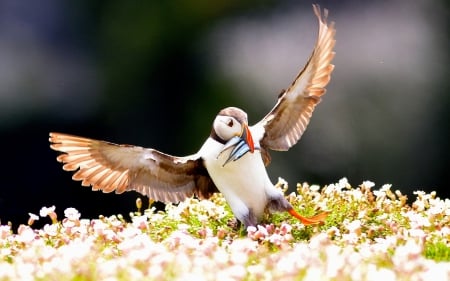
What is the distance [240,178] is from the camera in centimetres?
473

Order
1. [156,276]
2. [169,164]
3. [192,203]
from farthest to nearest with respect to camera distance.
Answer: [192,203], [169,164], [156,276]

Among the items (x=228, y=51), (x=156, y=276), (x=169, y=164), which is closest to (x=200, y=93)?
(x=228, y=51)

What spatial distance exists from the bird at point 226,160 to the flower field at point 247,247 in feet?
0.61

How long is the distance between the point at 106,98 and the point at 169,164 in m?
Result: 3.21

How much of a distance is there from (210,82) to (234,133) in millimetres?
3410

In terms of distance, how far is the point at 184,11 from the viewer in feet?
26.4

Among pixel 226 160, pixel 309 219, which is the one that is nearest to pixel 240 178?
pixel 226 160

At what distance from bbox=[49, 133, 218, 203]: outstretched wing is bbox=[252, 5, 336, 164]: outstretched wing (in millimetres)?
425

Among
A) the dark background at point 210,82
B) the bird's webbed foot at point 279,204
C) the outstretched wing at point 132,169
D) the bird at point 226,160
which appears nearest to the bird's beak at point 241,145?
the bird at point 226,160

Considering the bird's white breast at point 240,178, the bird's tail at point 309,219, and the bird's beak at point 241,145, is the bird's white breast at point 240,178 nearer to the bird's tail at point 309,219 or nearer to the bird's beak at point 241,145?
the bird's beak at point 241,145

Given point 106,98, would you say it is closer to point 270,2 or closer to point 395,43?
point 270,2

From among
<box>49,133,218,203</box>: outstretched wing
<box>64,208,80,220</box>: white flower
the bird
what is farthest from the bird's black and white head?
<box>64,208,80,220</box>: white flower

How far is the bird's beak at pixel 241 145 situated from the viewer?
457cm

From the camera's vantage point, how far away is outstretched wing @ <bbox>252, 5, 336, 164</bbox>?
4.95 metres
